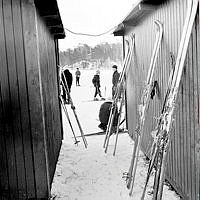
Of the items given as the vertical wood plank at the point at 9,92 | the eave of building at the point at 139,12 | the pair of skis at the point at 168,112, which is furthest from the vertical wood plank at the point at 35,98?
the eave of building at the point at 139,12

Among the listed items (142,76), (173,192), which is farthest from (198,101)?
(142,76)

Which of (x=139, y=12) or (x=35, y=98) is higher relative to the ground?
(x=139, y=12)

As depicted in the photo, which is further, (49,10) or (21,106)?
(49,10)

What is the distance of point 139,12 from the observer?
4.52m

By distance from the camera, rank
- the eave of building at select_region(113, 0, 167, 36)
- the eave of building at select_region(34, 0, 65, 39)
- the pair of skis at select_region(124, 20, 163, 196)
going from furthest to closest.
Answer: the eave of building at select_region(113, 0, 167, 36) → the pair of skis at select_region(124, 20, 163, 196) → the eave of building at select_region(34, 0, 65, 39)

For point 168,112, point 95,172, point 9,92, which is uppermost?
point 9,92

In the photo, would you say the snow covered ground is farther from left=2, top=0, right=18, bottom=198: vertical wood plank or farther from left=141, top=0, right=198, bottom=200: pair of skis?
left=2, top=0, right=18, bottom=198: vertical wood plank

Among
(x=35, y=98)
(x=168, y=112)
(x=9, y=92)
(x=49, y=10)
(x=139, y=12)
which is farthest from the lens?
(x=139, y=12)

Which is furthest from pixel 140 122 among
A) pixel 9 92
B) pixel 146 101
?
pixel 9 92

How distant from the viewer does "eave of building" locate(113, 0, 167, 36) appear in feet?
13.1

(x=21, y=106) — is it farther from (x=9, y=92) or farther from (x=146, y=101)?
(x=146, y=101)

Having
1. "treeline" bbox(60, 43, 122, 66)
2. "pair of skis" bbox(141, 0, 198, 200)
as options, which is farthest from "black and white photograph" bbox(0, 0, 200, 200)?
"treeline" bbox(60, 43, 122, 66)

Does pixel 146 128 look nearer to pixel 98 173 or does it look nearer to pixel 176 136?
pixel 98 173

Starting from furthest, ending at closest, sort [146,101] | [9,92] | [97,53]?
[97,53], [146,101], [9,92]
